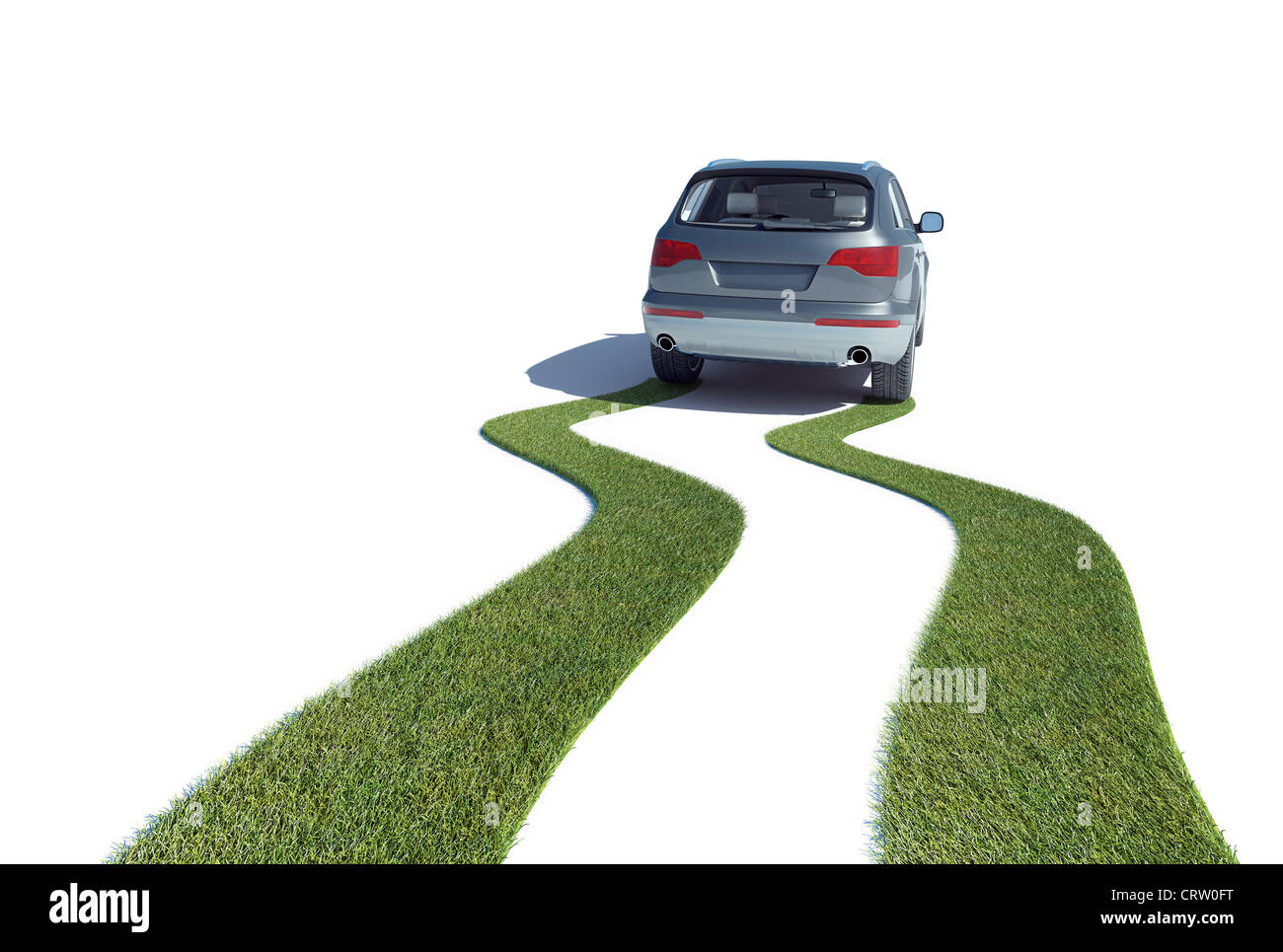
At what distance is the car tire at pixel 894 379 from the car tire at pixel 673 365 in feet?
6.81

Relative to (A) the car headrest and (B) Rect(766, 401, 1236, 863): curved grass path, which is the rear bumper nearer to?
(A) the car headrest

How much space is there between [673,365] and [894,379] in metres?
2.40

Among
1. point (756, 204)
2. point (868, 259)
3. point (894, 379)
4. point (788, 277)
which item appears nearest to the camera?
point (868, 259)

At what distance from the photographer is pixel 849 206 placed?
826 cm

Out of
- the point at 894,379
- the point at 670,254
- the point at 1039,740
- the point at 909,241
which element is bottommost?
the point at 1039,740

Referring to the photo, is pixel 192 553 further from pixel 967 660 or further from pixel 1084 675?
pixel 1084 675

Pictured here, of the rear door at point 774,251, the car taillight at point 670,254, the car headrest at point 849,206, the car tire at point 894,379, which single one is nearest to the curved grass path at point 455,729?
the rear door at point 774,251

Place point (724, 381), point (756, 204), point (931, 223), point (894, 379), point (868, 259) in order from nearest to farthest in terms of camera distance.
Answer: point (868, 259) → point (756, 204) → point (894, 379) → point (931, 223) → point (724, 381)

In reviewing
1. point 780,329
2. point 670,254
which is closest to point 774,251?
point 780,329

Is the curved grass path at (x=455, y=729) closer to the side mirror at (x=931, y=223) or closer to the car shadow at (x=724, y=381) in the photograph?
the car shadow at (x=724, y=381)

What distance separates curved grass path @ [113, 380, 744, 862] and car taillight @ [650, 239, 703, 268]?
395 centimetres

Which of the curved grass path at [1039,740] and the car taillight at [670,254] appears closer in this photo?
the curved grass path at [1039,740]

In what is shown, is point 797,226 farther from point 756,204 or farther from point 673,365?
point 673,365

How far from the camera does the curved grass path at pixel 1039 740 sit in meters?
2.47
